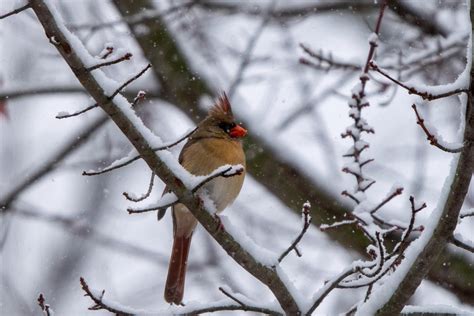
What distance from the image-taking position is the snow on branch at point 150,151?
271 cm

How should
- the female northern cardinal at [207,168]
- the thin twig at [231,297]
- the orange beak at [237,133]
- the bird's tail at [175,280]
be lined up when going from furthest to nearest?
the orange beak at [237,133]
the female northern cardinal at [207,168]
the bird's tail at [175,280]
the thin twig at [231,297]

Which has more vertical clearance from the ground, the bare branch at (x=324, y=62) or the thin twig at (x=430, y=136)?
the bare branch at (x=324, y=62)

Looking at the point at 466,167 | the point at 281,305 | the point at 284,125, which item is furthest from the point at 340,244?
the point at 466,167

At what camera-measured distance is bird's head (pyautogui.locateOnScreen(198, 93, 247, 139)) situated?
4891 millimetres

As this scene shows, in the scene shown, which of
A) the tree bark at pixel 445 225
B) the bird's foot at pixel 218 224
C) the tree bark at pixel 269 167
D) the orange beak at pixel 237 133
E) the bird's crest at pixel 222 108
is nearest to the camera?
the tree bark at pixel 445 225

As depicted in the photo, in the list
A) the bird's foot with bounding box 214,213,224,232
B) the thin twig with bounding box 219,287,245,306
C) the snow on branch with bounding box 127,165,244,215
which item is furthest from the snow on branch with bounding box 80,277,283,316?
the snow on branch with bounding box 127,165,244,215

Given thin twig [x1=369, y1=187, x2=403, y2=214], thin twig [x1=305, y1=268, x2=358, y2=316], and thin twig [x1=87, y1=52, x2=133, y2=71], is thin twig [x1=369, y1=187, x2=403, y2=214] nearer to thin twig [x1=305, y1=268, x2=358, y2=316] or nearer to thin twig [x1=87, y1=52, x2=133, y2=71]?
thin twig [x1=305, y1=268, x2=358, y2=316]

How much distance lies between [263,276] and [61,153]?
387 centimetres

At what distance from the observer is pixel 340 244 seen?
5.72 metres

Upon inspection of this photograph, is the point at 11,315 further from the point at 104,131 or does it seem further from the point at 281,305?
the point at 281,305

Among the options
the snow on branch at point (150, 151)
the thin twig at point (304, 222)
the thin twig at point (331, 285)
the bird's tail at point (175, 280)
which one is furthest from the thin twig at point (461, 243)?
the bird's tail at point (175, 280)

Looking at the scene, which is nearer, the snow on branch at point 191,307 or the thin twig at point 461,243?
the thin twig at point 461,243

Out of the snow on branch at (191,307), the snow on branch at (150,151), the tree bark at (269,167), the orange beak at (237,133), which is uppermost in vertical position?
the tree bark at (269,167)

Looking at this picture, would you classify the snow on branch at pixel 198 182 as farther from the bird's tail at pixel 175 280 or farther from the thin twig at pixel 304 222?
the bird's tail at pixel 175 280
